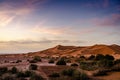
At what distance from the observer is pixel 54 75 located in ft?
67.3

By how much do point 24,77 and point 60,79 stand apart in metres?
3.67

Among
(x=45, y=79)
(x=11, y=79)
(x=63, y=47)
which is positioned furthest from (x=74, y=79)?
(x=63, y=47)

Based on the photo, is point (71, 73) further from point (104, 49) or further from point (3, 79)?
point (104, 49)

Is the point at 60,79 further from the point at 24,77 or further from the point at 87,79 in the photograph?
the point at 24,77

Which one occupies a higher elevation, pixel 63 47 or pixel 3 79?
pixel 63 47

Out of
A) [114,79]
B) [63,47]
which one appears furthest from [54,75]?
[63,47]

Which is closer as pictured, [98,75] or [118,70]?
[98,75]

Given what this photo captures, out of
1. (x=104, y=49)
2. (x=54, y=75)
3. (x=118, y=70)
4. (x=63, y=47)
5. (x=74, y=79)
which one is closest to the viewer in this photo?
(x=74, y=79)

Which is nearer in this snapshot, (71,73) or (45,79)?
(45,79)

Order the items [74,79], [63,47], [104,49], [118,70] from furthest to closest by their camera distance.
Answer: [63,47], [104,49], [118,70], [74,79]

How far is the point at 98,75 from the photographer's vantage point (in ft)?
68.5

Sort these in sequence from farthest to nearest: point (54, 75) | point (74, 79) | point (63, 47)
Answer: point (63, 47) → point (54, 75) → point (74, 79)

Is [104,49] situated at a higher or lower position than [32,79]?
higher

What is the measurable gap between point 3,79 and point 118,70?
383 inches
